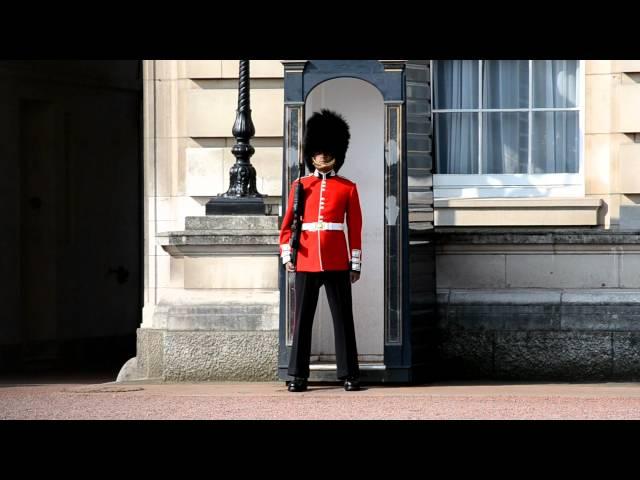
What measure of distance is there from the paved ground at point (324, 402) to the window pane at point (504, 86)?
216cm

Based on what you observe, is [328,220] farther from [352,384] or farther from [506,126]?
[506,126]

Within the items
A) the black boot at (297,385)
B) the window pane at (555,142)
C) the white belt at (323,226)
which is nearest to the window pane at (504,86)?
the window pane at (555,142)

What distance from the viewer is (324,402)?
9.04m

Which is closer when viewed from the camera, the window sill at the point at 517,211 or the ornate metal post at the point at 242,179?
the ornate metal post at the point at 242,179

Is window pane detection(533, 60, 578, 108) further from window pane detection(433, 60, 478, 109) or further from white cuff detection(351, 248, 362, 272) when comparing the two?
white cuff detection(351, 248, 362, 272)

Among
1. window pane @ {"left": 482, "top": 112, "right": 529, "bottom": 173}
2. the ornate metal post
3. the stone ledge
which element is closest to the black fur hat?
the ornate metal post

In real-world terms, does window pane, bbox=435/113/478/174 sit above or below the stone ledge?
above

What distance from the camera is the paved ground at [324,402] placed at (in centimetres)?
839

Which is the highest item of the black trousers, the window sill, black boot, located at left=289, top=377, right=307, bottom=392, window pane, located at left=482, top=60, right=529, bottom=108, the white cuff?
window pane, located at left=482, top=60, right=529, bottom=108

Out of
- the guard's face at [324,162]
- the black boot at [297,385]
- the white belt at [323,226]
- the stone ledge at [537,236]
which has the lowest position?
the black boot at [297,385]

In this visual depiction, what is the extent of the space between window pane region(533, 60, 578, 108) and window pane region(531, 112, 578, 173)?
73mm

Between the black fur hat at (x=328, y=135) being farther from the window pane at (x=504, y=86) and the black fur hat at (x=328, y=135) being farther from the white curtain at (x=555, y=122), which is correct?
the white curtain at (x=555, y=122)

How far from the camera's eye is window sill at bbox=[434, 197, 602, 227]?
1097 centimetres
